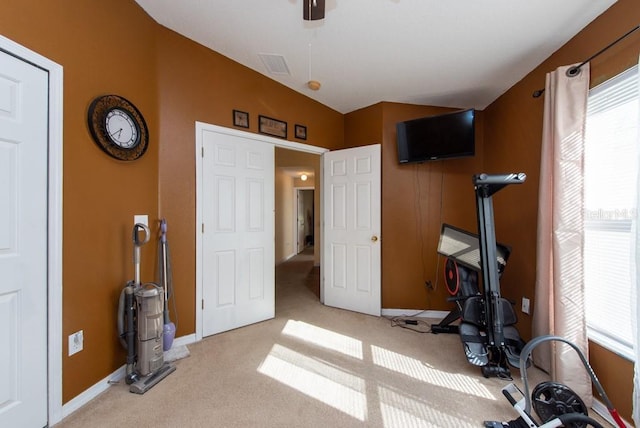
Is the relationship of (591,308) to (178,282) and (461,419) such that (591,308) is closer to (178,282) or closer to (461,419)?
(461,419)

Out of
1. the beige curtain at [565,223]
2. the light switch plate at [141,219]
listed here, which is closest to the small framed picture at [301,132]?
the light switch plate at [141,219]

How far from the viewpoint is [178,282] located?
89.2 inches

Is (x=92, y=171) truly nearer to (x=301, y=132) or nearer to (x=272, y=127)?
(x=272, y=127)

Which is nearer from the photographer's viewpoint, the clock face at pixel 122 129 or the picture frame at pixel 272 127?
the clock face at pixel 122 129

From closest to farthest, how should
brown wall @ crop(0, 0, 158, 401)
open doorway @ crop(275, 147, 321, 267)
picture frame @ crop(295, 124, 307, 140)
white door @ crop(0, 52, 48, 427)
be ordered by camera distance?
white door @ crop(0, 52, 48, 427) < brown wall @ crop(0, 0, 158, 401) < picture frame @ crop(295, 124, 307, 140) < open doorway @ crop(275, 147, 321, 267)

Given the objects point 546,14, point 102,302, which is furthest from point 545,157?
point 102,302

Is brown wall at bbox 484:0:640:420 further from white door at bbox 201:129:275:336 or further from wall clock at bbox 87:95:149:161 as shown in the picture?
wall clock at bbox 87:95:149:161

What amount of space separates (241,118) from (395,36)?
157cm

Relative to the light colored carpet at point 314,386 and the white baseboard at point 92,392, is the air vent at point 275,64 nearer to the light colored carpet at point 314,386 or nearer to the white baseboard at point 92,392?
the light colored carpet at point 314,386

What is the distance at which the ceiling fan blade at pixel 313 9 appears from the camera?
1.52 metres

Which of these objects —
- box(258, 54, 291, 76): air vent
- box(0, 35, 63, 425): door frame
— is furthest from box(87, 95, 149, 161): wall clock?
box(258, 54, 291, 76): air vent

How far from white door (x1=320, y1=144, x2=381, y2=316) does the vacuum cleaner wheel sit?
5.49 ft

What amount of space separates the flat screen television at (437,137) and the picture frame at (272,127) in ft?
4.38

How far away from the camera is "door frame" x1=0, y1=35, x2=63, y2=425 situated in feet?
4.64
